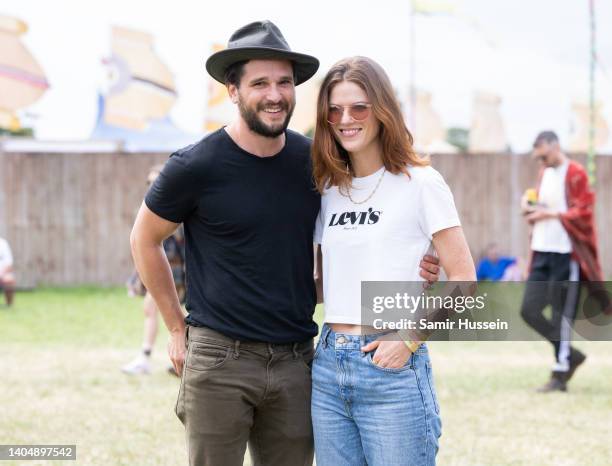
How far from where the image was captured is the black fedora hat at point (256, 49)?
11.3ft

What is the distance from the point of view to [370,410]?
3.09m

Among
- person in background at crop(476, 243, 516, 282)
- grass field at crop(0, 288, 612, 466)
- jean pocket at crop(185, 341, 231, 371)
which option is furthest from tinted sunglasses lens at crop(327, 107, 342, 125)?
person in background at crop(476, 243, 516, 282)

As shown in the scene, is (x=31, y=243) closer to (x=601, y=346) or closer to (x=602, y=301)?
(x=601, y=346)

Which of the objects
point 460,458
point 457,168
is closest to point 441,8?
point 457,168

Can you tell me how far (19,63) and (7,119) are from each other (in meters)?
1.17

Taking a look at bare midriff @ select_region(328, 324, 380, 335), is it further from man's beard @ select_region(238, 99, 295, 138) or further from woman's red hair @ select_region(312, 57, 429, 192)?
man's beard @ select_region(238, 99, 295, 138)

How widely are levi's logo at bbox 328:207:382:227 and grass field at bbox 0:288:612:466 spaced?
288 centimetres

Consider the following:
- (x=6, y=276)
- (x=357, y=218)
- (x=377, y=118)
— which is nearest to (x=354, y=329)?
(x=357, y=218)

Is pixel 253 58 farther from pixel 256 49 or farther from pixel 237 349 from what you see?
pixel 237 349

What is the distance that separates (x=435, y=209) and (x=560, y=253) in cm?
→ 536

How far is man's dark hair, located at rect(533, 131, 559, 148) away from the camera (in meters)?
8.18

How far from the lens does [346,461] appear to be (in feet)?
10.3

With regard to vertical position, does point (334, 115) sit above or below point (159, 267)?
above

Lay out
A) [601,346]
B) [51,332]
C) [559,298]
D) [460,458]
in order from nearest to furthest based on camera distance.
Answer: [460,458], [559,298], [601,346], [51,332]
